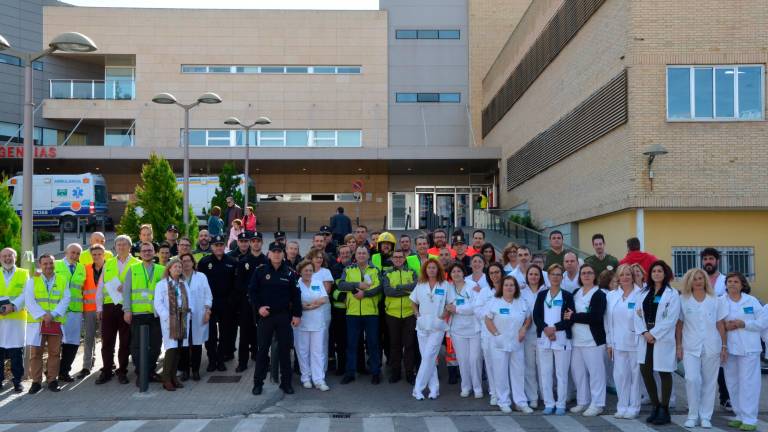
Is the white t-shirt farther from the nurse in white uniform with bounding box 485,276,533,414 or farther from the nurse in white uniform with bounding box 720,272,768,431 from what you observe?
the nurse in white uniform with bounding box 720,272,768,431

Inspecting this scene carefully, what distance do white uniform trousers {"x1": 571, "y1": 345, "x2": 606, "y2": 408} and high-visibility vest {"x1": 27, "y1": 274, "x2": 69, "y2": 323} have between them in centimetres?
699

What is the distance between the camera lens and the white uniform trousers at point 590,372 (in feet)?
30.3

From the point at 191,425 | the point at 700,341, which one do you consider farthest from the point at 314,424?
the point at 700,341

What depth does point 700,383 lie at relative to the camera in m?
8.79

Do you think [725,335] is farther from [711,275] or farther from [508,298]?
[508,298]

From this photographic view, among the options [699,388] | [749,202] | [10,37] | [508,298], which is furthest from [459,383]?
[10,37]

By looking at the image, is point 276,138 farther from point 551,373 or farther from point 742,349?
point 742,349

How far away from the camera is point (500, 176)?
36125mm

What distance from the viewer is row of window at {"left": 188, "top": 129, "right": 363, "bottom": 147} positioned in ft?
128

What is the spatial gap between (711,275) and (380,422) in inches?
196

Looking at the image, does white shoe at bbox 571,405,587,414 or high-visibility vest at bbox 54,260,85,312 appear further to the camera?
high-visibility vest at bbox 54,260,85,312

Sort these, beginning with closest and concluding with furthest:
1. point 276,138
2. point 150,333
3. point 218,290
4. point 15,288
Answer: point 15,288
point 150,333
point 218,290
point 276,138

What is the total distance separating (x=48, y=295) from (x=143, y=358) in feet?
5.34

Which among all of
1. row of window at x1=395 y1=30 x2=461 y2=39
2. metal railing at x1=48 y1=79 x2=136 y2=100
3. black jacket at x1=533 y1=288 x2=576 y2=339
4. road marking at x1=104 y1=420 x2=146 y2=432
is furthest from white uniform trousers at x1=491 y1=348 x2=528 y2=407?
metal railing at x1=48 y1=79 x2=136 y2=100
